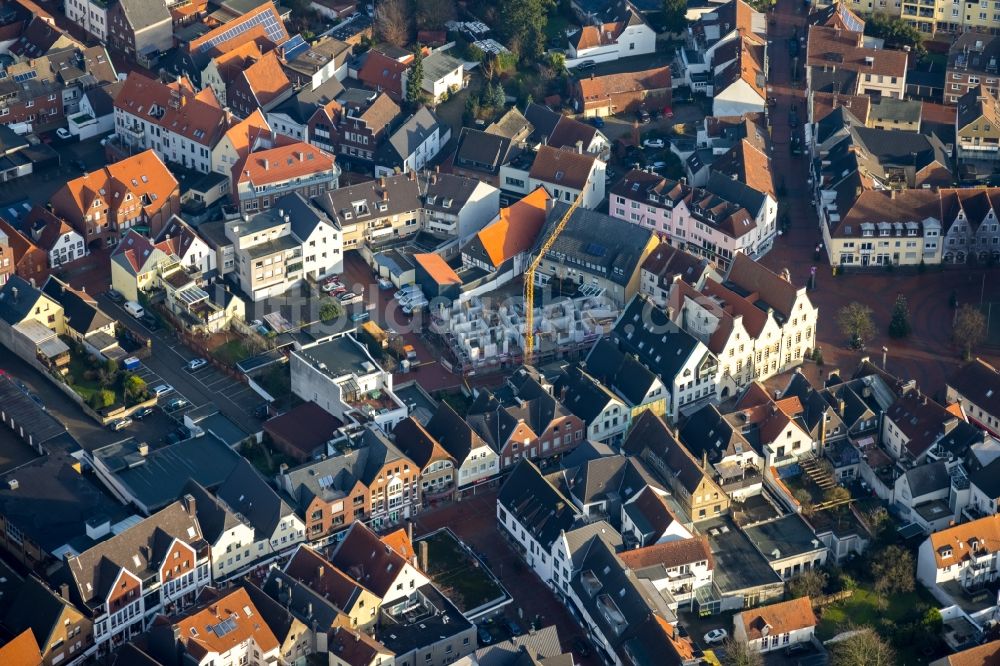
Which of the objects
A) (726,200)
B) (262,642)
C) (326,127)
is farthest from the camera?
(326,127)

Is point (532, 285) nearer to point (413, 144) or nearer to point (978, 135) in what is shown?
point (413, 144)

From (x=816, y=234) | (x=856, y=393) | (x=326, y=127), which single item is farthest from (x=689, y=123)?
(x=856, y=393)

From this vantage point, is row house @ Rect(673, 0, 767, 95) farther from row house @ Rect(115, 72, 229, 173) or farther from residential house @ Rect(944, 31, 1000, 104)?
row house @ Rect(115, 72, 229, 173)

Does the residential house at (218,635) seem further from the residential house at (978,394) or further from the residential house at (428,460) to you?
the residential house at (978,394)

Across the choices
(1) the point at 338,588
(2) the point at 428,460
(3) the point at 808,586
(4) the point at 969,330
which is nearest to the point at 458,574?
(2) the point at 428,460

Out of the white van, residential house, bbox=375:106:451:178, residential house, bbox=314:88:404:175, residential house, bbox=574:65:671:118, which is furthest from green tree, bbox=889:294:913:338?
the white van

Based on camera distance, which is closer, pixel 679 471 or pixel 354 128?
pixel 679 471

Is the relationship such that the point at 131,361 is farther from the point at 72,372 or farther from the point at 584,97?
the point at 584,97

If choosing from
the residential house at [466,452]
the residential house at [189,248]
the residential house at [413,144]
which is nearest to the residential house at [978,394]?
the residential house at [466,452]
